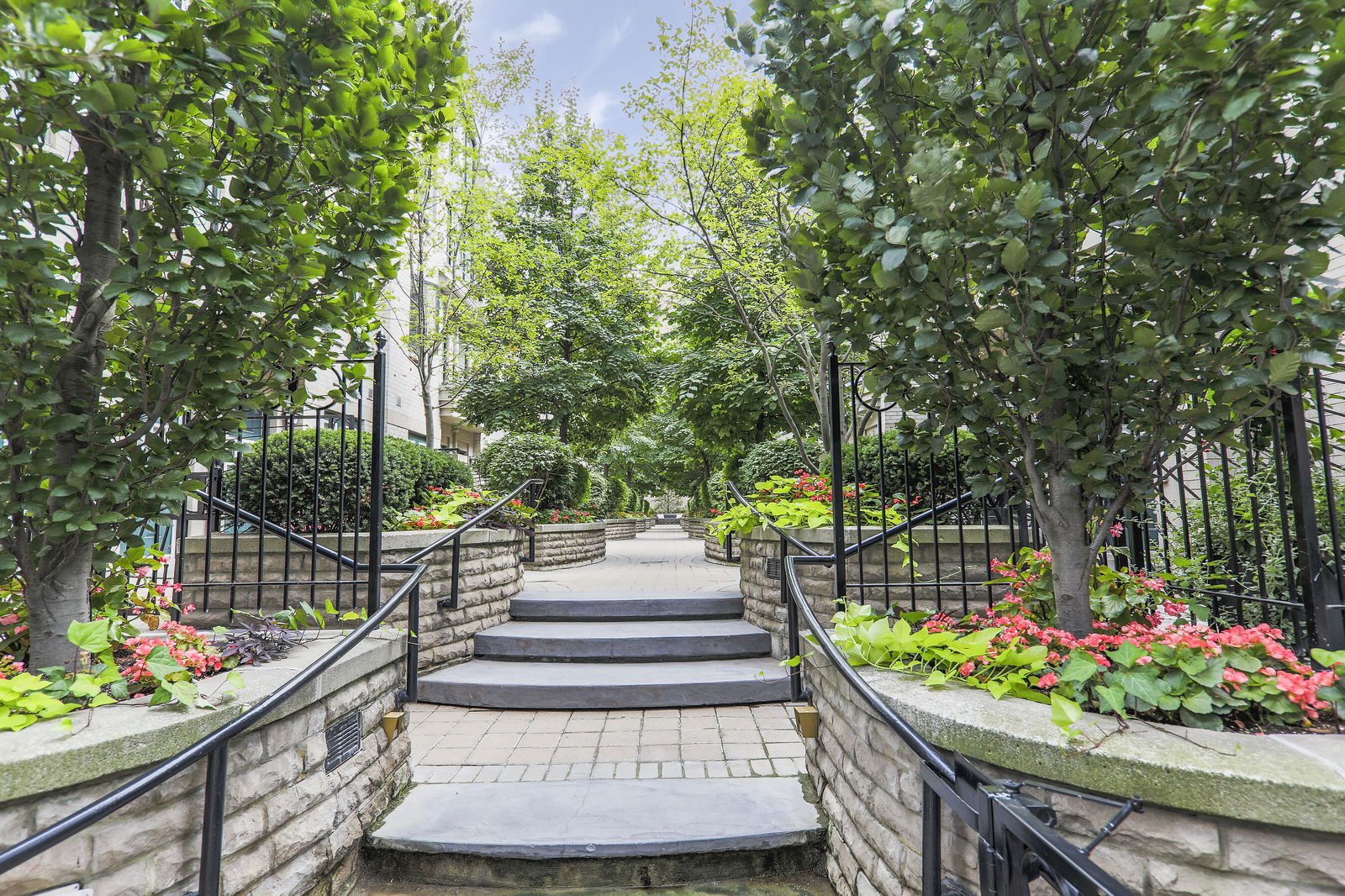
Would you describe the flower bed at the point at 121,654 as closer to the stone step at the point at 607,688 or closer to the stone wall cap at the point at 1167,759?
the stone step at the point at 607,688

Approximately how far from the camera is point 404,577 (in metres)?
4.62

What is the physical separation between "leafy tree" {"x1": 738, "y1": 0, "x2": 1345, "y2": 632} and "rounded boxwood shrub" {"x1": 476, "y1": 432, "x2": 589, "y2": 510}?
7.47m

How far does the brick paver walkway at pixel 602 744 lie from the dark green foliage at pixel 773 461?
4.22 meters

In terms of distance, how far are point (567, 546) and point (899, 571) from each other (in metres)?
6.12

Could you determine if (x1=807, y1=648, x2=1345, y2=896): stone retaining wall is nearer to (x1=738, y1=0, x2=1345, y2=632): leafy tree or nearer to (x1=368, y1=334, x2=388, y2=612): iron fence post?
(x1=738, y1=0, x2=1345, y2=632): leafy tree

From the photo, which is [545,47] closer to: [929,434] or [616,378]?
[616,378]

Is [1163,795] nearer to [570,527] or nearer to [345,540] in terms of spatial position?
[345,540]

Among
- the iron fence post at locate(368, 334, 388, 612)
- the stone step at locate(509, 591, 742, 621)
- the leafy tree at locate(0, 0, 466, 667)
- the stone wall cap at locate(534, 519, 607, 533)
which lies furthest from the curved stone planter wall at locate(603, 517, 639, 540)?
the leafy tree at locate(0, 0, 466, 667)

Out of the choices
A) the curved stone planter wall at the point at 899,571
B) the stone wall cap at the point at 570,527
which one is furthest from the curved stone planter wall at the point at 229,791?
the stone wall cap at the point at 570,527

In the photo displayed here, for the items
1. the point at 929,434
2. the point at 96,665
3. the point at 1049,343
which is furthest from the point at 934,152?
the point at 96,665

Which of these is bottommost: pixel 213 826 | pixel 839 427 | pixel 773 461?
pixel 213 826

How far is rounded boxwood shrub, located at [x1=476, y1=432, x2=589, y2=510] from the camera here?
31.4 ft

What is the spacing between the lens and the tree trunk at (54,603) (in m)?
2.12

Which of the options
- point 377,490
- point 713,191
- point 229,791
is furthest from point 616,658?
point 713,191
